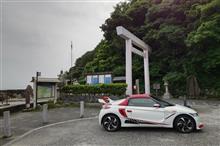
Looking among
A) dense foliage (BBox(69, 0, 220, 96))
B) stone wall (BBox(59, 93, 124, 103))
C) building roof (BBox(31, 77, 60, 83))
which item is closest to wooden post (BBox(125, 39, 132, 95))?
stone wall (BBox(59, 93, 124, 103))

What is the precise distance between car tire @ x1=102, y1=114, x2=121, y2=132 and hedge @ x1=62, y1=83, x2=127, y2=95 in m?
7.73

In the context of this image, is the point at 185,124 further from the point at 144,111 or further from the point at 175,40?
the point at 175,40

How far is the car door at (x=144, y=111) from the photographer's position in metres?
7.04

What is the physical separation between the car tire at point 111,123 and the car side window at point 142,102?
29.3 inches

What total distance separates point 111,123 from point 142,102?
1.35 m

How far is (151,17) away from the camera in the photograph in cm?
2614

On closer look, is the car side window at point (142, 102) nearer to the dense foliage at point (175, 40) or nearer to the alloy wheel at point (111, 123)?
the alloy wheel at point (111, 123)

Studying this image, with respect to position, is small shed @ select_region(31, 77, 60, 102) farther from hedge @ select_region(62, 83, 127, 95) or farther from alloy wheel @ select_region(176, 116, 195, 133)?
alloy wheel @ select_region(176, 116, 195, 133)

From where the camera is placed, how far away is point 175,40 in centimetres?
2241

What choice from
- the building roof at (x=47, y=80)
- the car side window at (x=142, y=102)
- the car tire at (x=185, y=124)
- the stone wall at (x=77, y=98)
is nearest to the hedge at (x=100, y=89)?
the stone wall at (x=77, y=98)

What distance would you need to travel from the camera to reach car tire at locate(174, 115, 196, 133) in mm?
6719

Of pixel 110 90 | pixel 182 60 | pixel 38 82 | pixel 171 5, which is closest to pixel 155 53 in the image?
pixel 182 60

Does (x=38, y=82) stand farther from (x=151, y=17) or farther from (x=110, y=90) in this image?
(x=151, y=17)

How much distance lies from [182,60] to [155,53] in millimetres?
3837
